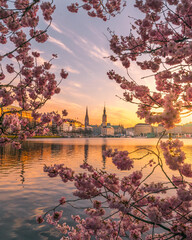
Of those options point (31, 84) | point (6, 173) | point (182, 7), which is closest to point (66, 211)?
point (31, 84)

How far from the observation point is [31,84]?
767cm

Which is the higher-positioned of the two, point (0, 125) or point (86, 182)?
point (0, 125)

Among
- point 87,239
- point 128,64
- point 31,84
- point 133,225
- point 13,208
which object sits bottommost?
point 13,208

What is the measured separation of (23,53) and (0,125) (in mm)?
2809

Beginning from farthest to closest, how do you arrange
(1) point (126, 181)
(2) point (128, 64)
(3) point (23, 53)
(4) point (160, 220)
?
(2) point (128, 64), (3) point (23, 53), (1) point (126, 181), (4) point (160, 220)

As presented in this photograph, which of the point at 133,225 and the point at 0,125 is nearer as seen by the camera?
the point at 133,225

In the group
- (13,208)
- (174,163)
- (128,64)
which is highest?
(128,64)

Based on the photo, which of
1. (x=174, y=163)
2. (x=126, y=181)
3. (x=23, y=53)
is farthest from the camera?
(x=23, y=53)

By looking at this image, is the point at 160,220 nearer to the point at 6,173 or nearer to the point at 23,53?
the point at 23,53

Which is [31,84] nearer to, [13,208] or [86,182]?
[86,182]

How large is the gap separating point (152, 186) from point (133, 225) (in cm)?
145

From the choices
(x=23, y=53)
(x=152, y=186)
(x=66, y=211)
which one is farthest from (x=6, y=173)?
(x=152, y=186)

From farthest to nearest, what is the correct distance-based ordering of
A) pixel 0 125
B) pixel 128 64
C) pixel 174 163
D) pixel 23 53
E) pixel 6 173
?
pixel 6 173 → pixel 128 64 → pixel 23 53 → pixel 0 125 → pixel 174 163

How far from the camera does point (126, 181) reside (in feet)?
15.7
